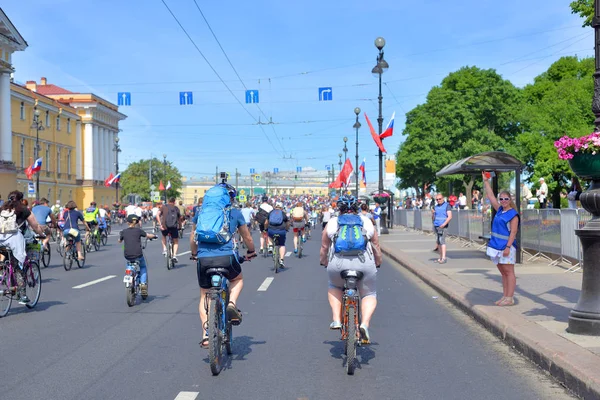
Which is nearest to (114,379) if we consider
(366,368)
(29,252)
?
(366,368)

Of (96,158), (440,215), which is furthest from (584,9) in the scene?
(96,158)

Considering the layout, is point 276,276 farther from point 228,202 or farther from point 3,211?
point 228,202

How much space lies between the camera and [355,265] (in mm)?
6547

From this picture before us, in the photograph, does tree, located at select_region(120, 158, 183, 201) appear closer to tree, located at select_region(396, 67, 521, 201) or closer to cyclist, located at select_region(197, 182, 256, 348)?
tree, located at select_region(396, 67, 521, 201)

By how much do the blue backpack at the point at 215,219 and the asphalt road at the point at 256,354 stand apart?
1.22 metres

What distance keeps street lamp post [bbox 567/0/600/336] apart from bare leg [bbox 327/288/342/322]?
255cm

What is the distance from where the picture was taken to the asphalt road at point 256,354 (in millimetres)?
5762

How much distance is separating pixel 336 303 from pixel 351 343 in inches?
27.2

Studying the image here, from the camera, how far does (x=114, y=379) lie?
6070 millimetres

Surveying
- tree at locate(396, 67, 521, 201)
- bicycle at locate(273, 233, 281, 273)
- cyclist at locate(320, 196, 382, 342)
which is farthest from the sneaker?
tree at locate(396, 67, 521, 201)

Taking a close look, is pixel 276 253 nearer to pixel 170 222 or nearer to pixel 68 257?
pixel 170 222

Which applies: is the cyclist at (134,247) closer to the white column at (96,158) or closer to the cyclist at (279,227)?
the cyclist at (279,227)

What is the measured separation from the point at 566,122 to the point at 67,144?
55.8 meters

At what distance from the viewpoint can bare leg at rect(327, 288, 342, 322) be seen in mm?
6754
